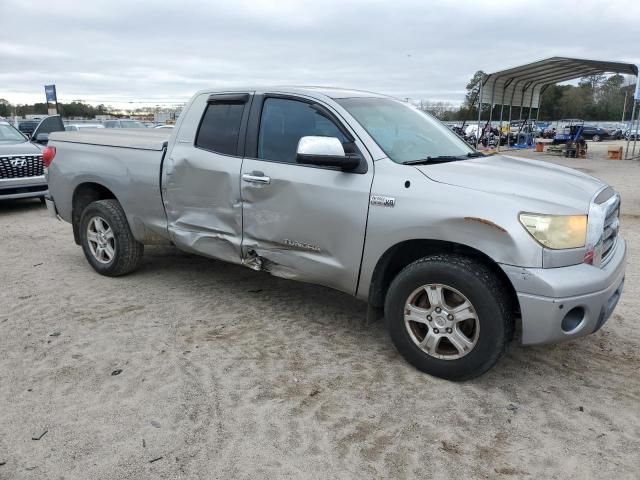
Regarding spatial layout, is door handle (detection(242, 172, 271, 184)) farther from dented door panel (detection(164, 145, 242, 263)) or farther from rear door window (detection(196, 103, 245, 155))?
rear door window (detection(196, 103, 245, 155))

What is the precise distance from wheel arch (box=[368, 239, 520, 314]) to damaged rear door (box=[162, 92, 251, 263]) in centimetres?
126

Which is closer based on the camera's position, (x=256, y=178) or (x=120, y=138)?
(x=256, y=178)

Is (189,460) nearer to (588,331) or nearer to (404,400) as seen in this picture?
(404,400)

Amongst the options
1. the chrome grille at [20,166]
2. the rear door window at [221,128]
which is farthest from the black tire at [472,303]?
the chrome grille at [20,166]

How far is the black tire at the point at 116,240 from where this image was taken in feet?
17.4

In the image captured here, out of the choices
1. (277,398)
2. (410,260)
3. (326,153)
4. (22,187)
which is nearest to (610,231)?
(410,260)

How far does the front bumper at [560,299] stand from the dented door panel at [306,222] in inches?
41.9

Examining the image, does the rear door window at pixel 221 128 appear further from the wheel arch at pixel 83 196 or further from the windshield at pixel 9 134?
the windshield at pixel 9 134

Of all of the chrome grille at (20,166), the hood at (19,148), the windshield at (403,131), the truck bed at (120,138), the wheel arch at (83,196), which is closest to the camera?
the windshield at (403,131)

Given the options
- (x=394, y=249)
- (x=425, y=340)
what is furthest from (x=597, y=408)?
(x=394, y=249)

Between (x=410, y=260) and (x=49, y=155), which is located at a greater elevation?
(x=49, y=155)

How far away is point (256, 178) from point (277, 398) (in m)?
1.65

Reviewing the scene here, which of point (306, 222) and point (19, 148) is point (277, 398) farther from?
point (19, 148)

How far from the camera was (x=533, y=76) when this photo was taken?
2627 centimetres
